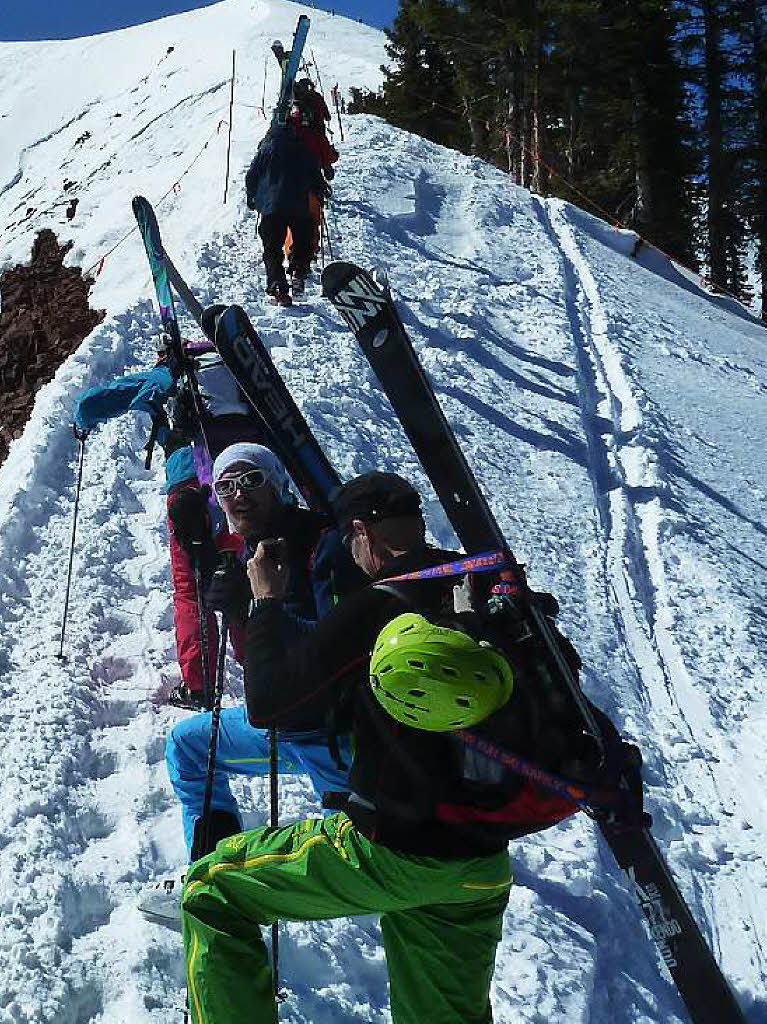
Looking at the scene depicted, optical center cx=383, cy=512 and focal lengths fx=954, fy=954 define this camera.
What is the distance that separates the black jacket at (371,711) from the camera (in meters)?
2.25

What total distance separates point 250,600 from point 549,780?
1.36m

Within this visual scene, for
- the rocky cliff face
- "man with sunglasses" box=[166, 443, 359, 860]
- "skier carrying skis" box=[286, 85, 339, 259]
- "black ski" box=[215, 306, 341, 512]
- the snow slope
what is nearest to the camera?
"man with sunglasses" box=[166, 443, 359, 860]

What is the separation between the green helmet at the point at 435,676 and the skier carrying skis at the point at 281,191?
7.85 meters

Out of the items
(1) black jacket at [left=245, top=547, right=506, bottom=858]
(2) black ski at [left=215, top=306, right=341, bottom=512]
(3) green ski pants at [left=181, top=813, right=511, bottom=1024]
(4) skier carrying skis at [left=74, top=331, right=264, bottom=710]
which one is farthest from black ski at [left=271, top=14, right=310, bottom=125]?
(3) green ski pants at [left=181, top=813, right=511, bottom=1024]

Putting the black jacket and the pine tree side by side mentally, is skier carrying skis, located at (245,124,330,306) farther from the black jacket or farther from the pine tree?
the pine tree

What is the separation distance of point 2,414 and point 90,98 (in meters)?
28.2

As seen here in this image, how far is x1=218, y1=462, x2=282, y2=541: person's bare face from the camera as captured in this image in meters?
3.54

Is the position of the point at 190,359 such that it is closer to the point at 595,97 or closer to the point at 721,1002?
the point at 721,1002

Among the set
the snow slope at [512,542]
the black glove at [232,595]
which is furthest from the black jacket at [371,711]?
the snow slope at [512,542]

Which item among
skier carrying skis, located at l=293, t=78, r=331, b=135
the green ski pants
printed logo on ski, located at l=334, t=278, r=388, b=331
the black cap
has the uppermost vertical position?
skier carrying skis, located at l=293, t=78, r=331, b=135

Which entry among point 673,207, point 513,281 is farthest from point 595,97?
point 513,281

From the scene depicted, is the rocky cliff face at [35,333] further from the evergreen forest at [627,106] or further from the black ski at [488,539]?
the evergreen forest at [627,106]

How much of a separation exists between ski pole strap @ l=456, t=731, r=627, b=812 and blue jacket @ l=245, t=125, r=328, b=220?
804 cm

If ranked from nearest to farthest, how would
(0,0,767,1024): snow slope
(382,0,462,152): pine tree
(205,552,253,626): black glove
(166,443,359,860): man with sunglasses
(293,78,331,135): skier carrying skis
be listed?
(166,443,359,860): man with sunglasses → (205,552,253,626): black glove → (0,0,767,1024): snow slope → (293,78,331,135): skier carrying skis → (382,0,462,152): pine tree
